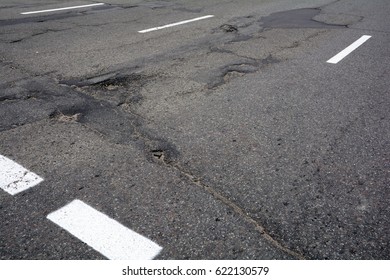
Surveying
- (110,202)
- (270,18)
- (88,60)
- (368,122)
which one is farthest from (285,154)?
(270,18)

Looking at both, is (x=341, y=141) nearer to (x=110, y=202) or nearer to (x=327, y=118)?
(x=327, y=118)

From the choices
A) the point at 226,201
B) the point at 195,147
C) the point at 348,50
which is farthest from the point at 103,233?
the point at 348,50

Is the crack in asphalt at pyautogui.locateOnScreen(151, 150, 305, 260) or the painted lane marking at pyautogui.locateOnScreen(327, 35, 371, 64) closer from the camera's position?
the crack in asphalt at pyautogui.locateOnScreen(151, 150, 305, 260)

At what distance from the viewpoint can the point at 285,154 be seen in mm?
3143

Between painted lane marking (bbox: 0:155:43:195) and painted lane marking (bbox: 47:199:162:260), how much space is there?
1.47ft

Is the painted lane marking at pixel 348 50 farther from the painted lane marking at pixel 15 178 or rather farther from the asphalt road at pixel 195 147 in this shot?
the painted lane marking at pixel 15 178

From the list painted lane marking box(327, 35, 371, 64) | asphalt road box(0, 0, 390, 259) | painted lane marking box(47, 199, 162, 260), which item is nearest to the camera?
painted lane marking box(47, 199, 162, 260)

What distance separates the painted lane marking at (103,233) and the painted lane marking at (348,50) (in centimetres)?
486

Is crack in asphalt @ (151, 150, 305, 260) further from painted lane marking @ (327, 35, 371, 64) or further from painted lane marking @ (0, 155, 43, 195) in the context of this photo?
painted lane marking @ (327, 35, 371, 64)

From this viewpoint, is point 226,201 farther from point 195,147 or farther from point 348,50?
point 348,50

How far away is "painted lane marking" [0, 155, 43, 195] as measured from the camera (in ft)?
8.61

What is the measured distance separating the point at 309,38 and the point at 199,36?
2389 mm

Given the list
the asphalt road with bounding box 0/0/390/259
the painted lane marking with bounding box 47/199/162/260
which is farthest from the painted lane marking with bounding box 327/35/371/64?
the painted lane marking with bounding box 47/199/162/260
